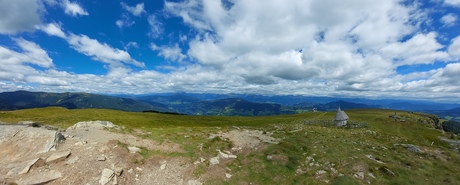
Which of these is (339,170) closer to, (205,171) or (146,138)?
(205,171)

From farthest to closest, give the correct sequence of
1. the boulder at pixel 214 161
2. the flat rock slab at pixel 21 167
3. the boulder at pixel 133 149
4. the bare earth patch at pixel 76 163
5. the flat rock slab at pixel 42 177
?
the boulder at pixel 133 149 < the boulder at pixel 214 161 < the bare earth patch at pixel 76 163 < the flat rock slab at pixel 21 167 < the flat rock slab at pixel 42 177

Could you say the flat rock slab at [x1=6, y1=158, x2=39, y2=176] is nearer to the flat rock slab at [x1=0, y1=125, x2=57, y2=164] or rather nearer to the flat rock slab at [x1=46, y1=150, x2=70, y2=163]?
the flat rock slab at [x1=46, y1=150, x2=70, y2=163]

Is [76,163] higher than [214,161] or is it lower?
higher

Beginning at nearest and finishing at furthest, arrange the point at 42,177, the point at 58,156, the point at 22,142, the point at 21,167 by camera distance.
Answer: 1. the point at 42,177
2. the point at 21,167
3. the point at 58,156
4. the point at 22,142

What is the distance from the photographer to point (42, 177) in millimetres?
15750

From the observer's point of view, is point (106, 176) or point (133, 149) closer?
point (106, 176)

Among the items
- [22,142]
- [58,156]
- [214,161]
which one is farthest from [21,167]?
[214,161]

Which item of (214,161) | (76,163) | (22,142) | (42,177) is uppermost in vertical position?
(22,142)

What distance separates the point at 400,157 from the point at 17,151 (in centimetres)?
3709

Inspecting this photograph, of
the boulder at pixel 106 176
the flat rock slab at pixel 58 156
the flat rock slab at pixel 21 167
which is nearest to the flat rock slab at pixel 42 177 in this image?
the flat rock slab at pixel 21 167

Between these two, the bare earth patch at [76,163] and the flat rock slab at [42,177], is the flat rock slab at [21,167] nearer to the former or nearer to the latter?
the bare earth patch at [76,163]

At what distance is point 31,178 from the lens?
1547 cm

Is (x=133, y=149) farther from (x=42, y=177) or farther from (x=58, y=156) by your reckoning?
(x=42, y=177)

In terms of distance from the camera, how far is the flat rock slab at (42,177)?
1508cm
